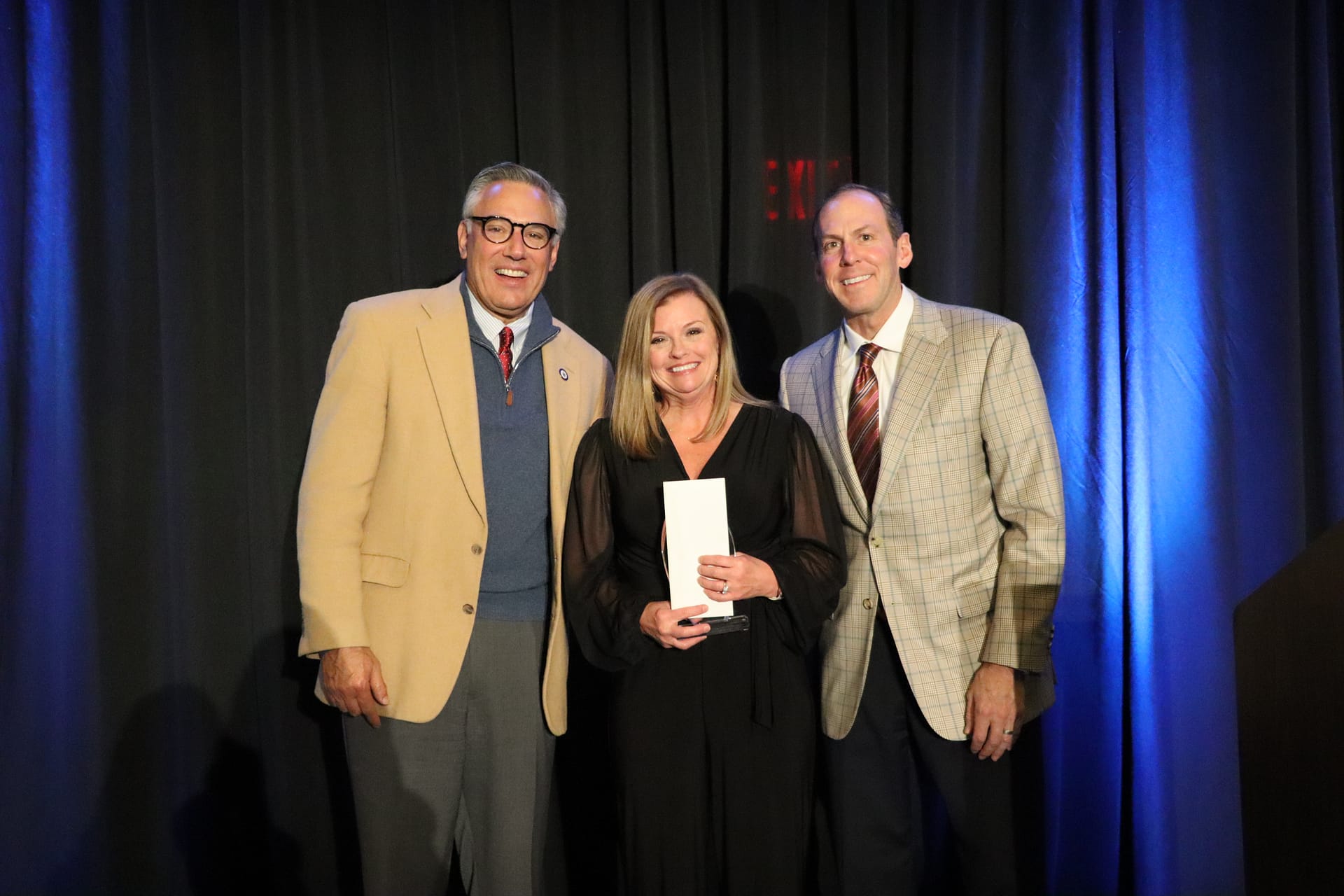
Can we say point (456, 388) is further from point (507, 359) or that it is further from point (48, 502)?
point (48, 502)

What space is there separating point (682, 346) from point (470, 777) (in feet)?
3.59

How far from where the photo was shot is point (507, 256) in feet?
7.17

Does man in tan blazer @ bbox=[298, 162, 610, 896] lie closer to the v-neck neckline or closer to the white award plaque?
the v-neck neckline

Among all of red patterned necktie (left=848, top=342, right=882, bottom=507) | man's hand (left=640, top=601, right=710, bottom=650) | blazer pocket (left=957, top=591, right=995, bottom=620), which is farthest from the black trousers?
man's hand (left=640, top=601, right=710, bottom=650)

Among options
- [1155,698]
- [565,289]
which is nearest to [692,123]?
[565,289]

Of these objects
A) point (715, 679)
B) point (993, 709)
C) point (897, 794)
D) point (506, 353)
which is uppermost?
point (506, 353)

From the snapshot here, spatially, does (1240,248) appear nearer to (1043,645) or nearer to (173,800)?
(1043,645)

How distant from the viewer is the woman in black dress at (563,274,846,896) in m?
1.95

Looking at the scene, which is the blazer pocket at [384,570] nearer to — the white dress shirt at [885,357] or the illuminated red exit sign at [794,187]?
the white dress shirt at [885,357]

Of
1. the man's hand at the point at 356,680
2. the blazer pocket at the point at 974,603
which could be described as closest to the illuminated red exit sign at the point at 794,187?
the blazer pocket at the point at 974,603

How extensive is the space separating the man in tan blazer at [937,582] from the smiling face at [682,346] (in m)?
0.36

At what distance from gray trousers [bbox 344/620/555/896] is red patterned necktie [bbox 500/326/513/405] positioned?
0.52 metres

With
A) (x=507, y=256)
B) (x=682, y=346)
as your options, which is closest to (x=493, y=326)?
(x=507, y=256)

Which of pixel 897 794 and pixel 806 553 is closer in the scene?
pixel 806 553
